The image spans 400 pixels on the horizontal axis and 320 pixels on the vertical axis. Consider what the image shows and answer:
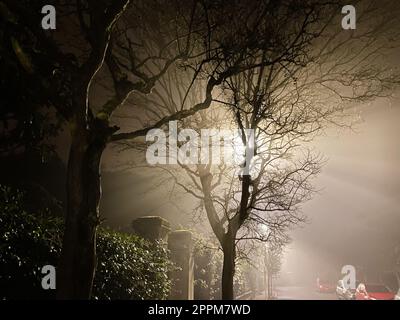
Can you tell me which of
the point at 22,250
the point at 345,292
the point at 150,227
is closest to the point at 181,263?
the point at 150,227

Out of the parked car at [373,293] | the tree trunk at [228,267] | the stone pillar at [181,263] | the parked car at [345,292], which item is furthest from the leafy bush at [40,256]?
the parked car at [345,292]

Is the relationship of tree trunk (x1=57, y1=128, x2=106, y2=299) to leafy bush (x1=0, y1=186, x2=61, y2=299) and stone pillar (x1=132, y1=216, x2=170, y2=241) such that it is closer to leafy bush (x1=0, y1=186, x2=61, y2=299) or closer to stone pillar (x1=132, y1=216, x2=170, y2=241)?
leafy bush (x1=0, y1=186, x2=61, y2=299)

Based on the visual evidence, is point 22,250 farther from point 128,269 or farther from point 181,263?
point 181,263

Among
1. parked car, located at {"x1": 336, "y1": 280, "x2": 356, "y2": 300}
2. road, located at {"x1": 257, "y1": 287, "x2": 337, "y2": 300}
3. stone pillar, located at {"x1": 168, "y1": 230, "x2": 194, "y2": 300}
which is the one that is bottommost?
road, located at {"x1": 257, "y1": 287, "x2": 337, "y2": 300}

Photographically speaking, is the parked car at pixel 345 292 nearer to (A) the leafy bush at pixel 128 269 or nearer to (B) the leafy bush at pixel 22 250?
(A) the leafy bush at pixel 128 269

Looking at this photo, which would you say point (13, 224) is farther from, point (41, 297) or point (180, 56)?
point (180, 56)

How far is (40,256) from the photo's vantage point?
5949 mm

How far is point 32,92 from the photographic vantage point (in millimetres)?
6805

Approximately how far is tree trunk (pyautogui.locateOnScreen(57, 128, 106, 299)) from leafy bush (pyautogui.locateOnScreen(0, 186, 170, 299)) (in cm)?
74

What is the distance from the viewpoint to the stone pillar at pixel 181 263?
42.6 ft

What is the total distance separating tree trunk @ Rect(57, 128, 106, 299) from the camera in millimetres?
5230

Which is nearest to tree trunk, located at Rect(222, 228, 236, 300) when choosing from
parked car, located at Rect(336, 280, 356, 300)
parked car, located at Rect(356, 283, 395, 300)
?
parked car, located at Rect(356, 283, 395, 300)

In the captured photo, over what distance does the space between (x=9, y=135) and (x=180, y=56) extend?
13.4 ft

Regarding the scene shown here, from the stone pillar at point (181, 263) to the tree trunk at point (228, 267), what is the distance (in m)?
2.37
